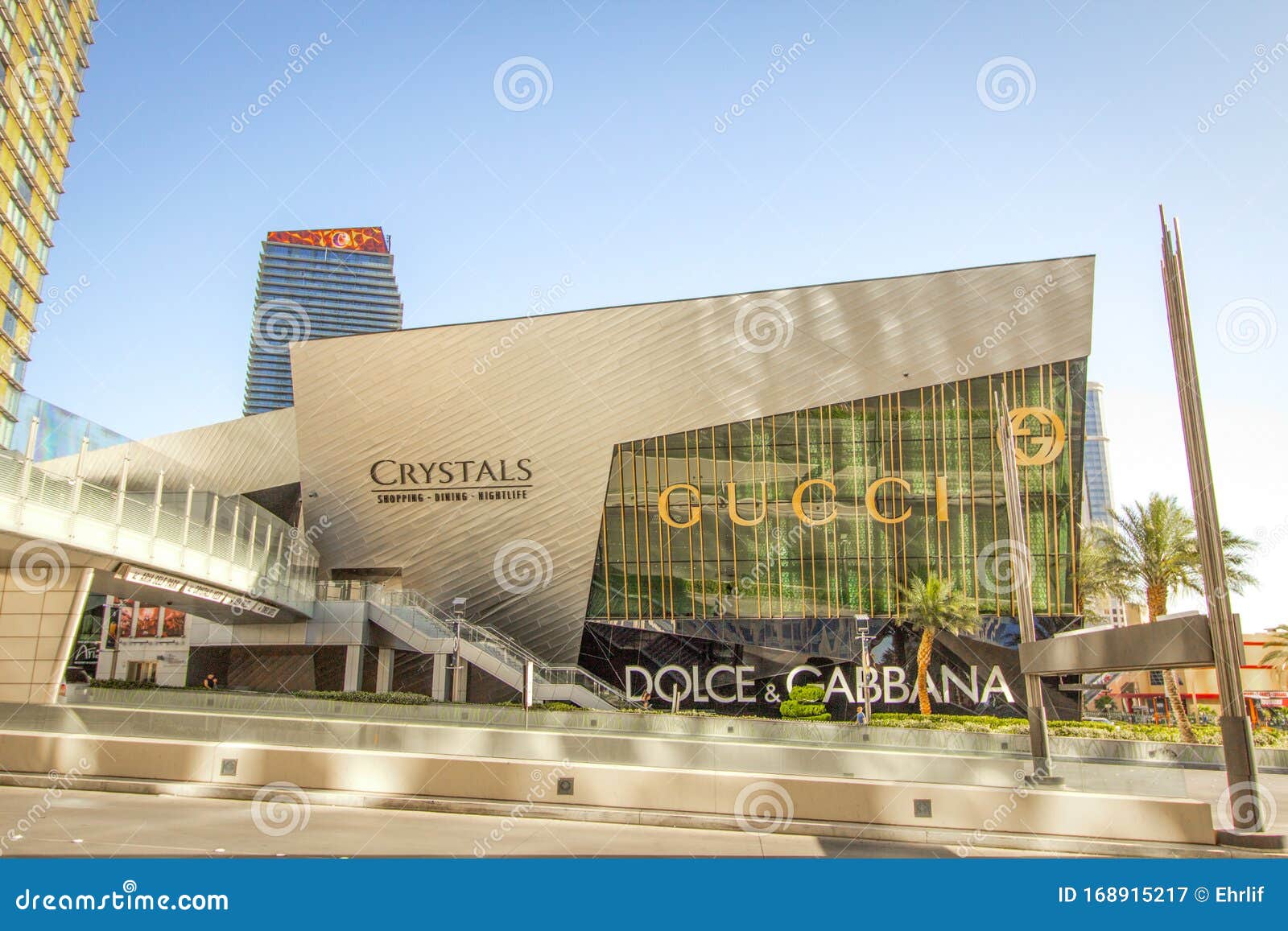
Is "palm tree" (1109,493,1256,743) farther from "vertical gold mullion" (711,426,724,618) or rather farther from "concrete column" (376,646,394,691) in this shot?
"concrete column" (376,646,394,691)

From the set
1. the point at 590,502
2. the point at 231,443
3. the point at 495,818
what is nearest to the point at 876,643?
the point at 590,502

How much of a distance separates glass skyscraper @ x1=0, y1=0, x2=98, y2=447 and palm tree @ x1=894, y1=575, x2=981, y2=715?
57.3m

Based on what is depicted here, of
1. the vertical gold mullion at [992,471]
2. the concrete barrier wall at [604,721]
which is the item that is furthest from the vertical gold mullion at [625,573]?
the vertical gold mullion at [992,471]

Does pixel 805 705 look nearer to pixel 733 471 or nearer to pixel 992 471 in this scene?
pixel 733 471

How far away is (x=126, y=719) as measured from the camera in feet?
49.4

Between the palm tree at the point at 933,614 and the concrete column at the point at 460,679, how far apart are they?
703 inches

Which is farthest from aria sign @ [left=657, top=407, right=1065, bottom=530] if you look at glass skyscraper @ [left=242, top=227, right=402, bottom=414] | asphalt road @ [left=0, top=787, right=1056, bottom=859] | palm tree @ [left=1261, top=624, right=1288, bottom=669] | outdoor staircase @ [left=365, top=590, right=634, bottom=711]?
glass skyscraper @ [left=242, top=227, right=402, bottom=414]

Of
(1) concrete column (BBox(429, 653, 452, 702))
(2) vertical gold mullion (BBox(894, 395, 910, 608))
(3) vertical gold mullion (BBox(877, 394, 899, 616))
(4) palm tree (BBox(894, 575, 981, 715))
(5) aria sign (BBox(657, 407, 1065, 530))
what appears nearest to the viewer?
(1) concrete column (BBox(429, 653, 452, 702))

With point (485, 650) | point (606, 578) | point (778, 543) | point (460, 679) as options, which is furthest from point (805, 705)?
point (460, 679)

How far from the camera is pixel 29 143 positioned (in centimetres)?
6606

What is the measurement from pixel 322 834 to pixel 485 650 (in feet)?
83.3

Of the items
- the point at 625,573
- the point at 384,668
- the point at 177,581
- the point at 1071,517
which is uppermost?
the point at 1071,517

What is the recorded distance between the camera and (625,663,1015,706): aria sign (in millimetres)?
38562

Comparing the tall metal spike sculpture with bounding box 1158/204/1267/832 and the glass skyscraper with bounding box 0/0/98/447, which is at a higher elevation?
the glass skyscraper with bounding box 0/0/98/447
